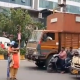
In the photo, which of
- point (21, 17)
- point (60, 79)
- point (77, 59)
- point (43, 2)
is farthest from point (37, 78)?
point (43, 2)

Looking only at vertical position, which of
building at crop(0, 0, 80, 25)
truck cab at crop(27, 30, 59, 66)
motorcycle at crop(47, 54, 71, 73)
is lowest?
motorcycle at crop(47, 54, 71, 73)

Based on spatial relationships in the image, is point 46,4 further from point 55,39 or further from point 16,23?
point 55,39

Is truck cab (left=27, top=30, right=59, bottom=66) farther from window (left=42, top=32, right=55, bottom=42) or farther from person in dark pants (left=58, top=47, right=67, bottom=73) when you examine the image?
person in dark pants (left=58, top=47, right=67, bottom=73)

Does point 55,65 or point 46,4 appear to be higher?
point 46,4

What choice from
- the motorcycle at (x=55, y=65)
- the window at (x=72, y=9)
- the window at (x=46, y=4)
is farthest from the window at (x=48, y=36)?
the window at (x=72, y=9)

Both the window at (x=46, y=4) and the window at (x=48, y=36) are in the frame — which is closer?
the window at (x=48, y=36)

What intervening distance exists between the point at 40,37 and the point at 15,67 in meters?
4.76

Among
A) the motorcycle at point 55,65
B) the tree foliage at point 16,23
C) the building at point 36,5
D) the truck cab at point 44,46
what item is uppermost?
the building at point 36,5

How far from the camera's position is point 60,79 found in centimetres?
1314

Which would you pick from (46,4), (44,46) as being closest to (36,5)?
(46,4)

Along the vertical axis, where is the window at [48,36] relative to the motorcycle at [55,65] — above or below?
above

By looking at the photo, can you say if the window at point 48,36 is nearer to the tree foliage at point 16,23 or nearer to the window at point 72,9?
the tree foliage at point 16,23

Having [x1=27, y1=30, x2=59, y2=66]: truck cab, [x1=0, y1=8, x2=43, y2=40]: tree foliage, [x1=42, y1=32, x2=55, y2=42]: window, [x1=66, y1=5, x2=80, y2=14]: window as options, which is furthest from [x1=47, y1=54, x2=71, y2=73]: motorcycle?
[x1=66, y1=5, x2=80, y2=14]: window

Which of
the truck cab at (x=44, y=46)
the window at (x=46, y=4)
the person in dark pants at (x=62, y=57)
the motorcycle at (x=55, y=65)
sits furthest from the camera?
the window at (x=46, y=4)
